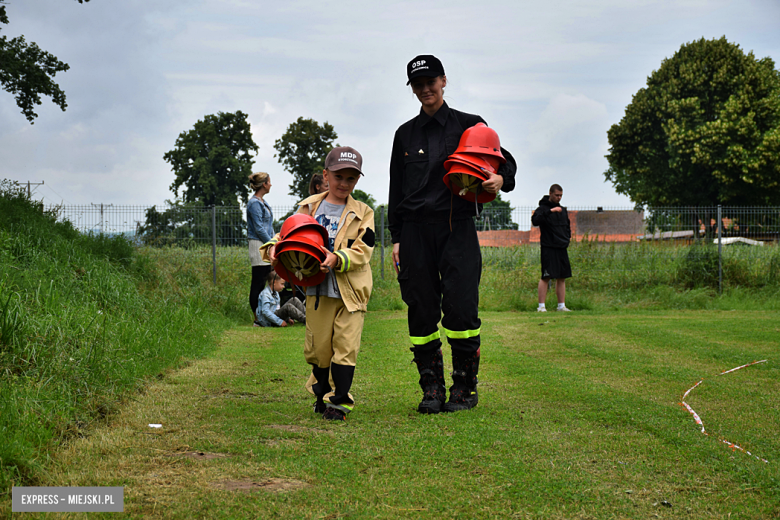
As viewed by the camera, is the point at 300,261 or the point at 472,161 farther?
the point at 472,161

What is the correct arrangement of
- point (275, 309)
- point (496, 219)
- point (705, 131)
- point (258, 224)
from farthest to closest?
point (705, 131) → point (496, 219) → point (275, 309) → point (258, 224)

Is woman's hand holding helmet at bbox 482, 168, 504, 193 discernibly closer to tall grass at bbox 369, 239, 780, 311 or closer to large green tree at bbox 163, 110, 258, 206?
tall grass at bbox 369, 239, 780, 311

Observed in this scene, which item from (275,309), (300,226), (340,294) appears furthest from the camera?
(275,309)

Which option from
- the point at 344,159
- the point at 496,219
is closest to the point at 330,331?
the point at 344,159

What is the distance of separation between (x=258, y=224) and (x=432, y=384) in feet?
18.3

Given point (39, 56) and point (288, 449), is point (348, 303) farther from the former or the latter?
point (39, 56)

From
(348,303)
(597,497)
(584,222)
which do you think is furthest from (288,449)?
(584,222)

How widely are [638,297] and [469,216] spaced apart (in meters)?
10.5

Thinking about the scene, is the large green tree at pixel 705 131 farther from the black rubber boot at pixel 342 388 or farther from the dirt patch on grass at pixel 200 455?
the dirt patch on grass at pixel 200 455

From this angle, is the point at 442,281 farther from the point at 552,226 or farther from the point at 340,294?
the point at 552,226

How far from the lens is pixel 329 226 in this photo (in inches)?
168

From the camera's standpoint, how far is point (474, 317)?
436 centimetres

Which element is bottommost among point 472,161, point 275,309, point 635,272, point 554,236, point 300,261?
point 275,309

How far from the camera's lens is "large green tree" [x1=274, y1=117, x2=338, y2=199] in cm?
4875
